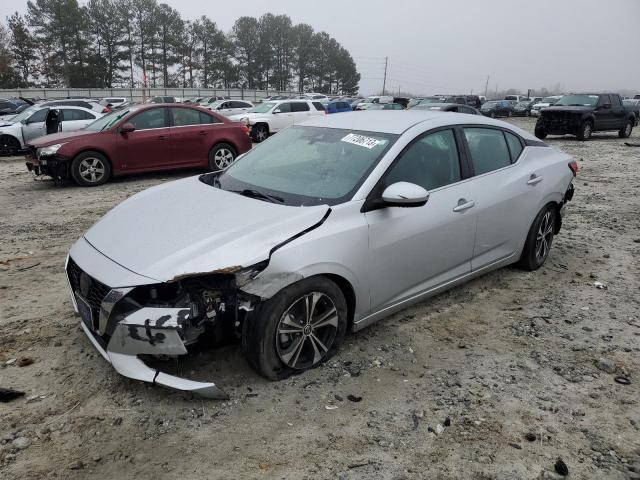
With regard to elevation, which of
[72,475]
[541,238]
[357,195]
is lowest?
[72,475]

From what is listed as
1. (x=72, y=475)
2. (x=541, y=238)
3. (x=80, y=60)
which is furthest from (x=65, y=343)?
(x=80, y=60)

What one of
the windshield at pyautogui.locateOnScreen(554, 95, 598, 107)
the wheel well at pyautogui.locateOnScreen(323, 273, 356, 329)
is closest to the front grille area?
the wheel well at pyautogui.locateOnScreen(323, 273, 356, 329)

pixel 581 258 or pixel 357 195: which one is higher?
pixel 357 195

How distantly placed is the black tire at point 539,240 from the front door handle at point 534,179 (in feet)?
1.06

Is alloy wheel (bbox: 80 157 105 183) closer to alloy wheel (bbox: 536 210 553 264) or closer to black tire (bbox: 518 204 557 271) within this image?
black tire (bbox: 518 204 557 271)

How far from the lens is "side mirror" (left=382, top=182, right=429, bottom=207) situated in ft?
10.7

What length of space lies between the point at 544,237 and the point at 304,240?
3.17 m

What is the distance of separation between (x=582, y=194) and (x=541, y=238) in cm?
486

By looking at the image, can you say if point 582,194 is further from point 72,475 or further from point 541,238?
point 72,475

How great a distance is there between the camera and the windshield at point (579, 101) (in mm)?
18812

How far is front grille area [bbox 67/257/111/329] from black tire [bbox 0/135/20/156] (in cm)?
1323

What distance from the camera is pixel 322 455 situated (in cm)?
259

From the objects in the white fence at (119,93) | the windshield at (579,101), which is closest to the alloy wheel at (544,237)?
the windshield at (579,101)

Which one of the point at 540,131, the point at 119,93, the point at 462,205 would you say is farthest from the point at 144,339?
the point at 119,93
